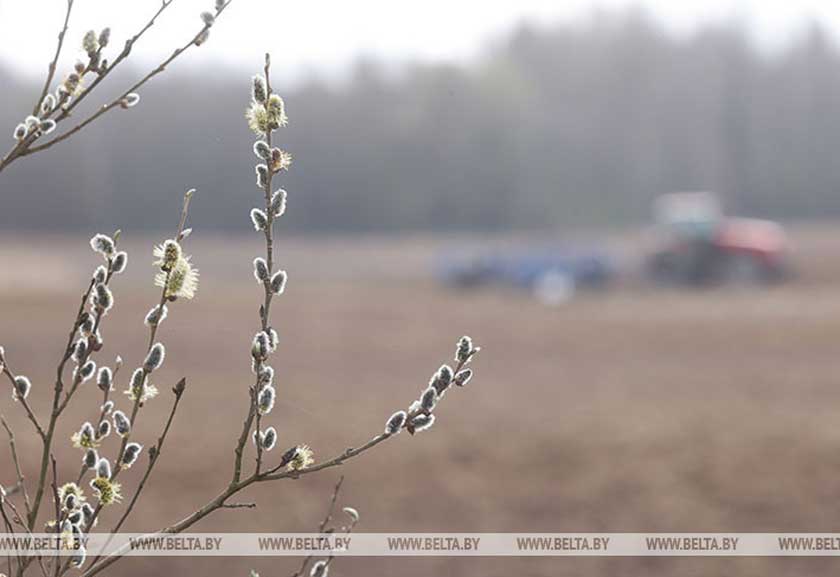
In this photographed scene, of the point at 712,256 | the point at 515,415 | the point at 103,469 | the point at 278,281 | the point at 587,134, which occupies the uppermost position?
the point at 587,134

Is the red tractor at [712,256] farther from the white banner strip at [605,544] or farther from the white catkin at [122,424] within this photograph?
the white catkin at [122,424]

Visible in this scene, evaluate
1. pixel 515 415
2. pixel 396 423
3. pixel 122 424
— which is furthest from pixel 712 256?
pixel 122 424

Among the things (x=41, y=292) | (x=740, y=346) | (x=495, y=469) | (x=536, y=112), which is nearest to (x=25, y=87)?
(x=495, y=469)

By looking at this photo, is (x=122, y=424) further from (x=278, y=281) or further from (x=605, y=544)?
(x=605, y=544)

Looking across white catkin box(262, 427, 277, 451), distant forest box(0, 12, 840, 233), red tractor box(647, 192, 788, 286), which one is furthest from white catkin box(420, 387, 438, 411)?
red tractor box(647, 192, 788, 286)

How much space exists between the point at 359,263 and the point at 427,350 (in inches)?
362

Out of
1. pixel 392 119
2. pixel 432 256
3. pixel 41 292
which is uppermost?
pixel 432 256

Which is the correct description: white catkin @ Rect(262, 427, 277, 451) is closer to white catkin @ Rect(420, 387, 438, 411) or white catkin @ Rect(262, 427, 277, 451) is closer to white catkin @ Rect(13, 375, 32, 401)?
white catkin @ Rect(420, 387, 438, 411)

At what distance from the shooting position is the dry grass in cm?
580

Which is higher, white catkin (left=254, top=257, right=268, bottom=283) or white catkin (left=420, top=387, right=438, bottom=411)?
white catkin (left=254, top=257, right=268, bottom=283)

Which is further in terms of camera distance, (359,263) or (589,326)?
(359,263)

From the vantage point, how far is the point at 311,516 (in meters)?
5.91

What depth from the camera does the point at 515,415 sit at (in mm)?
7793

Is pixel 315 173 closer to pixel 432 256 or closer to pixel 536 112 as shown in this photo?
pixel 432 256
